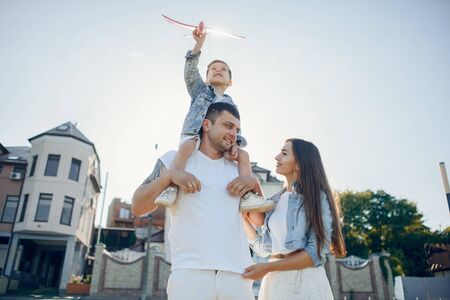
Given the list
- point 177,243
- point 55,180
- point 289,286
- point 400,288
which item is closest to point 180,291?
point 177,243

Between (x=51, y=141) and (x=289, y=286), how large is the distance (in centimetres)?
2631

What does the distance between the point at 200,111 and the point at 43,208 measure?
24.9 metres

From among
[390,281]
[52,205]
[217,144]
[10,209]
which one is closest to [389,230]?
[390,281]

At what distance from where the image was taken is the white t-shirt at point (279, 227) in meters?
2.77

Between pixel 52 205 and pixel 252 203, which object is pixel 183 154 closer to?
pixel 252 203

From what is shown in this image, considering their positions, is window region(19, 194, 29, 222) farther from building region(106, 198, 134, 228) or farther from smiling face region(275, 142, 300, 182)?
smiling face region(275, 142, 300, 182)

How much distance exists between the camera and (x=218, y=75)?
3.63 metres

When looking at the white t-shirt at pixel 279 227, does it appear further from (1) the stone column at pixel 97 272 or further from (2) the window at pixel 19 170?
(2) the window at pixel 19 170

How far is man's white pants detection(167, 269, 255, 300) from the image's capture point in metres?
2.02

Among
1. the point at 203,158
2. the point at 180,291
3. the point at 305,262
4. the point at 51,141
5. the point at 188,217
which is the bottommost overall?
the point at 180,291

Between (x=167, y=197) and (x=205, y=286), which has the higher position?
(x=167, y=197)

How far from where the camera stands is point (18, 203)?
25.3 metres

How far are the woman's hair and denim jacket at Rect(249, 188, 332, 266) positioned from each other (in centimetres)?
3

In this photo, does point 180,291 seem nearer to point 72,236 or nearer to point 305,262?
point 305,262
